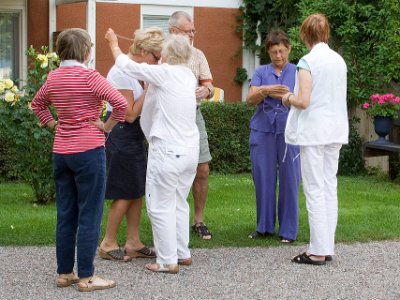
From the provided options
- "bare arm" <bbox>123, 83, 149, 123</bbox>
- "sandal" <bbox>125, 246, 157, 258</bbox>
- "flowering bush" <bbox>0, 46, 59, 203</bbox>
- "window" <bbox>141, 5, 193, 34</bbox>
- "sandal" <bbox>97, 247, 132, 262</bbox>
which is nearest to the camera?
"bare arm" <bbox>123, 83, 149, 123</bbox>

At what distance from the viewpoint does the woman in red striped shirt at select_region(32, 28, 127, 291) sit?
607cm

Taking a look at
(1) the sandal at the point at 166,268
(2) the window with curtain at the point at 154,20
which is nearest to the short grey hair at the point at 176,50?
(1) the sandal at the point at 166,268

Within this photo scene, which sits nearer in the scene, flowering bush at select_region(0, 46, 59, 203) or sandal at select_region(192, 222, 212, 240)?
sandal at select_region(192, 222, 212, 240)

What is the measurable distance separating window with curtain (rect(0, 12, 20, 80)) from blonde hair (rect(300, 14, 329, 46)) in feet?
25.6

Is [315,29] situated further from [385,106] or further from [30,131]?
[385,106]

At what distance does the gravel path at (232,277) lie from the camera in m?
6.22

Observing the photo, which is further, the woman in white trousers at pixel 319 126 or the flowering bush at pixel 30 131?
the flowering bush at pixel 30 131

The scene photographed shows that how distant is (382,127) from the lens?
13.1 metres

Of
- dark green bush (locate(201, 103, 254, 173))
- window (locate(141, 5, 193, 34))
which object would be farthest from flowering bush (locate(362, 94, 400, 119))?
window (locate(141, 5, 193, 34))

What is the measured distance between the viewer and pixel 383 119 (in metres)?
13.0

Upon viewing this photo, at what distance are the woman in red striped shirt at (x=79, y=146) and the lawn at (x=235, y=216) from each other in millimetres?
1554

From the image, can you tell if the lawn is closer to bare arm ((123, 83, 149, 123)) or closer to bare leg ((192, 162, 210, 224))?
bare leg ((192, 162, 210, 224))

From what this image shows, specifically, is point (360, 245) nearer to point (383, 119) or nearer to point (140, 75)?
point (140, 75)

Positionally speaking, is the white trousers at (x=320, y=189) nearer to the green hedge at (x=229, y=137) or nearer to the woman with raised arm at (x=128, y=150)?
the woman with raised arm at (x=128, y=150)
